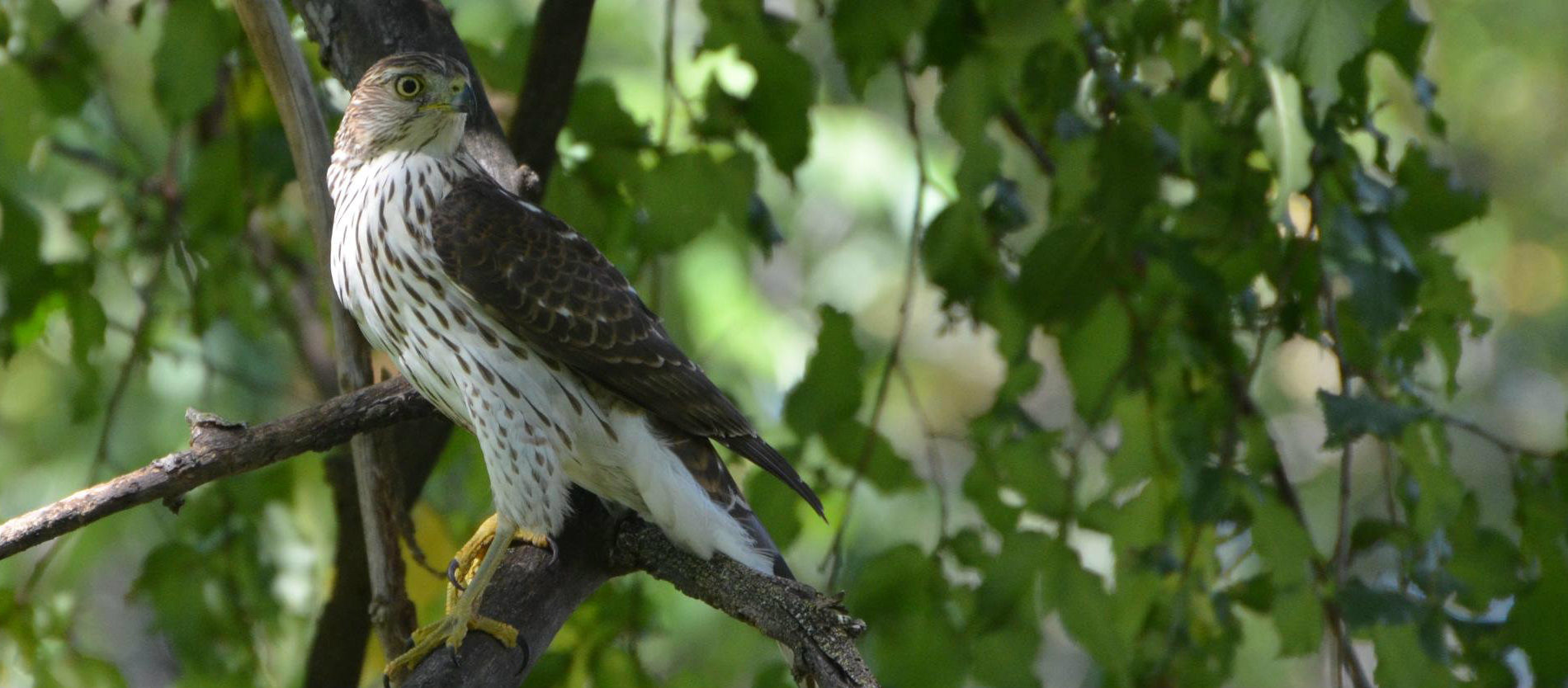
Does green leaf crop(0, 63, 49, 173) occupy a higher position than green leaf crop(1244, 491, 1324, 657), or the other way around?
green leaf crop(0, 63, 49, 173)

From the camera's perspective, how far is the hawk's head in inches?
116

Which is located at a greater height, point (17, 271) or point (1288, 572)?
point (17, 271)

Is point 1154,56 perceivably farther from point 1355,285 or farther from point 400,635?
point 400,635

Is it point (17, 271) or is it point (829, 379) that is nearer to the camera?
point (829, 379)

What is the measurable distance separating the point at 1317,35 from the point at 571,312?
144 cm

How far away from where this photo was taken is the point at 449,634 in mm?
2643

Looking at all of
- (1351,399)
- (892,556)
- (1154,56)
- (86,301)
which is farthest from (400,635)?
(1154,56)

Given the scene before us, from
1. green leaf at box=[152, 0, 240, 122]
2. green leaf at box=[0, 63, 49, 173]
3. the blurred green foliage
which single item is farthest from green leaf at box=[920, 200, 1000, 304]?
green leaf at box=[0, 63, 49, 173]

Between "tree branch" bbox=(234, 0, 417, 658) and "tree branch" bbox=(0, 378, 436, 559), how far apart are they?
9.3 inches

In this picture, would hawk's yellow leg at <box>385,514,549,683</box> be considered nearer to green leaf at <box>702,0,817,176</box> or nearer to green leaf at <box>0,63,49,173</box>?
green leaf at <box>702,0,817,176</box>

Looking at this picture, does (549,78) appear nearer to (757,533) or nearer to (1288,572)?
(757,533)

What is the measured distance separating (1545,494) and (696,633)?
10.2 feet

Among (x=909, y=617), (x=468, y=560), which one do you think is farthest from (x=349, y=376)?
(x=909, y=617)

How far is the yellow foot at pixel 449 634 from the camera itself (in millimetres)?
2553
